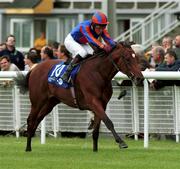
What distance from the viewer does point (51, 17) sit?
37750 mm

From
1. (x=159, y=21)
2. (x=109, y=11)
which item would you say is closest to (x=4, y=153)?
(x=109, y=11)

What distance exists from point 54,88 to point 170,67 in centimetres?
245

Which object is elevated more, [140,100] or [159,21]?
[159,21]

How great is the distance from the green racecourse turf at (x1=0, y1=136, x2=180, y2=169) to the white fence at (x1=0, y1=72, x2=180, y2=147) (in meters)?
0.34

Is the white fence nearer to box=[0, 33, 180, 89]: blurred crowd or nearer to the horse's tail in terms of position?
box=[0, 33, 180, 89]: blurred crowd

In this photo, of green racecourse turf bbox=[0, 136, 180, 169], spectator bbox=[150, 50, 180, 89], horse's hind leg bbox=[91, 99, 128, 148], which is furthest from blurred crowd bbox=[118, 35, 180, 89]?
horse's hind leg bbox=[91, 99, 128, 148]

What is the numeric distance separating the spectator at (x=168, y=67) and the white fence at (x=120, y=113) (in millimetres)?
134

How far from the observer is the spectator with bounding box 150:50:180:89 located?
1462 centimetres

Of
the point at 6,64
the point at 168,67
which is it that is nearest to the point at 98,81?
the point at 168,67

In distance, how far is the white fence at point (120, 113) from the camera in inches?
578

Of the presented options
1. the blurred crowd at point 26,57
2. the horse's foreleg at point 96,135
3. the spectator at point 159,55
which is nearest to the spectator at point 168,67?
the spectator at point 159,55

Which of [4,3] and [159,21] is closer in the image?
[159,21]

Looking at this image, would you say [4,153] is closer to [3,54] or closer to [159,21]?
[3,54]

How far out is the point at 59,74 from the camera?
42.7 ft
